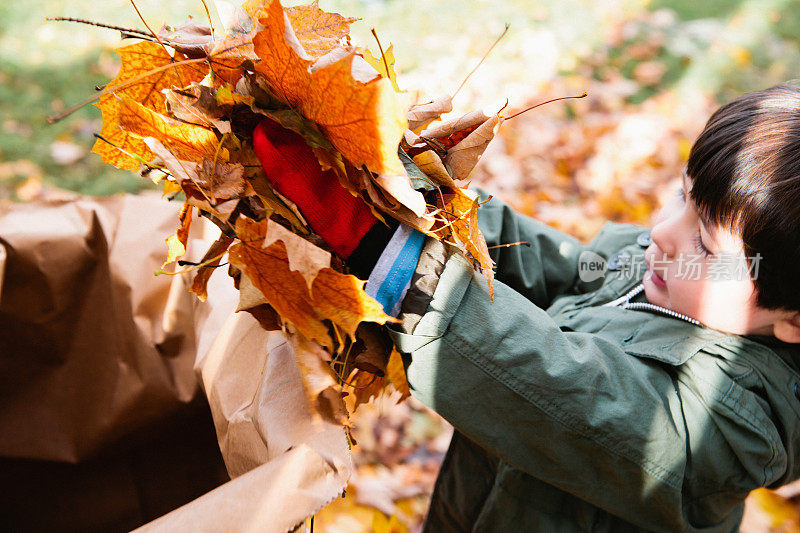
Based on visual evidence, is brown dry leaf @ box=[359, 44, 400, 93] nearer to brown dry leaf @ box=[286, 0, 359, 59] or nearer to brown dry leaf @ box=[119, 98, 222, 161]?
brown dry leaf @ box=[286, 0, 359, 59]

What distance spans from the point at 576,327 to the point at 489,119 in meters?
0.50

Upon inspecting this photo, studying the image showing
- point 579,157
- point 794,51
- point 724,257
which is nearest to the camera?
point 724,257

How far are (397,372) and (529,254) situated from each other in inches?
18.9

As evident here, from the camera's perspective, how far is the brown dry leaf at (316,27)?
601 mm

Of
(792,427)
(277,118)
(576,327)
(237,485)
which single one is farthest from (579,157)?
(237,485)

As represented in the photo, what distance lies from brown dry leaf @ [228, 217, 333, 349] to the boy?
69 mm

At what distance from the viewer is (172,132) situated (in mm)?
590

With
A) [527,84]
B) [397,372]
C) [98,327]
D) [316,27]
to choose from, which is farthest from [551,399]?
[527,84]

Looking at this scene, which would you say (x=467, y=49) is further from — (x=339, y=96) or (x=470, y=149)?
(x=339, y=96)

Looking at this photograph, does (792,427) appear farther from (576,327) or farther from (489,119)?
(489,119)

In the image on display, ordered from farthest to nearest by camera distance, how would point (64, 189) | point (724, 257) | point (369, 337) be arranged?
1. point (64, 189)
2. point (724, 257)
3. point (369, 337)

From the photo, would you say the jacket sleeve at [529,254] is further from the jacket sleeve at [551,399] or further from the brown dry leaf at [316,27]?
the brown dry leaf at [316,27]

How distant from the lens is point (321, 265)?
546mm

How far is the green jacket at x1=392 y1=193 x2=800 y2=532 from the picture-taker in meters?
0.70
